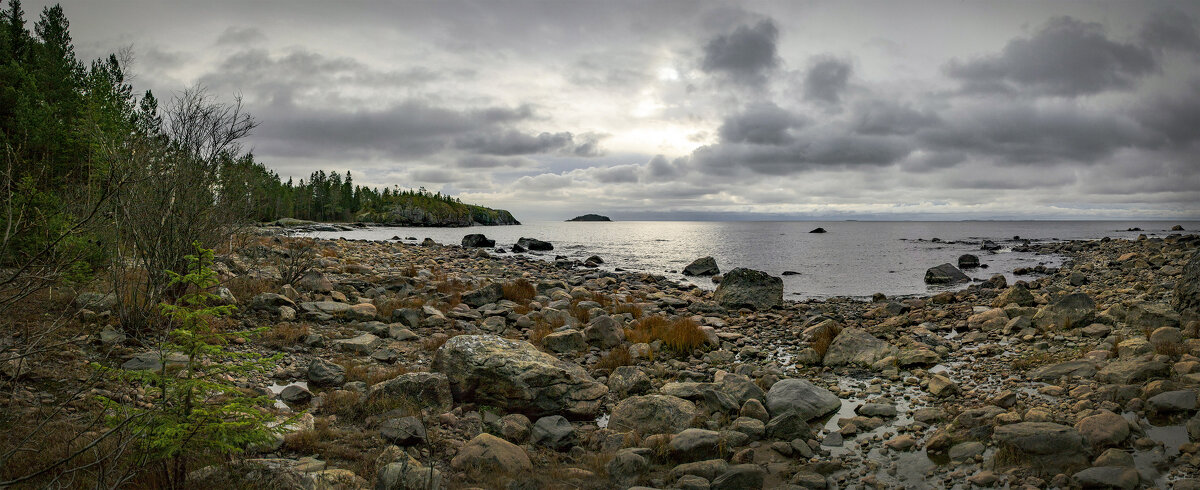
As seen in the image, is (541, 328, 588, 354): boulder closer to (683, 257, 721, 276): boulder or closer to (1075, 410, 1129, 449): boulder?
(1075, 410, 1129, 449): boulder

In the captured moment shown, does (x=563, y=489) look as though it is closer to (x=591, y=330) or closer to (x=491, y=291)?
(x=591, y=330)

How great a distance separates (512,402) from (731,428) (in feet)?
11.0

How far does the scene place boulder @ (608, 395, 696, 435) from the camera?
7.59 metres

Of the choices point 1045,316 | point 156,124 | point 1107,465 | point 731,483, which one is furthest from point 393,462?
point 1045,316

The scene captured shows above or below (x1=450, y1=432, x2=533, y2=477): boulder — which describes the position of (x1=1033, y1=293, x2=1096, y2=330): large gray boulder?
above

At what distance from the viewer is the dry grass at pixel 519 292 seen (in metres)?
17.2

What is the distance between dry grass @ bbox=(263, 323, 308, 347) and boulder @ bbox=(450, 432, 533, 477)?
19.7 ft

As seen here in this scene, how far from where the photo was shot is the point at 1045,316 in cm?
1267

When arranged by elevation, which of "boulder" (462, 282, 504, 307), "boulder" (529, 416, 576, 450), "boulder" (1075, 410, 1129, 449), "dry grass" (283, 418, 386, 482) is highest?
"boulder" (462, 282, 504, 307)

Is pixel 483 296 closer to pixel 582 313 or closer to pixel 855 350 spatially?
pixel 582 313

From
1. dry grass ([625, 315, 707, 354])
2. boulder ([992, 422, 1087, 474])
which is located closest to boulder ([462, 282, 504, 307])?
dry grass ([625, 315, 707, 354])

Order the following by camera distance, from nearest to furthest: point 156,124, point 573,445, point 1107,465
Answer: point 1107,465 < point 573,445 < point 156,124

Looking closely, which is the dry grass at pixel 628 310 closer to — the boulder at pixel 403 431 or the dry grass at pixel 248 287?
the dry grass at pixel 248 287

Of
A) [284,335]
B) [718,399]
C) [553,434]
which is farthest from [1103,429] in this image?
[284,335]
